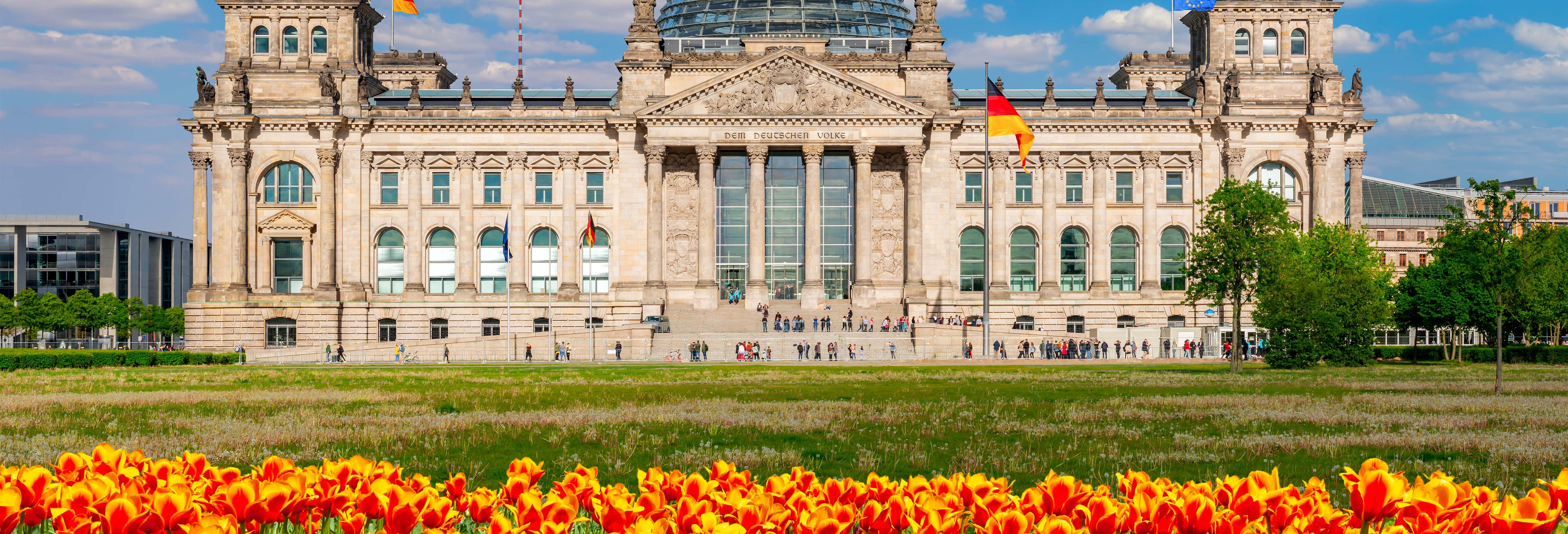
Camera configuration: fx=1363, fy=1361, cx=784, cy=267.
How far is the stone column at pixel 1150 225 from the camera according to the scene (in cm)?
10025

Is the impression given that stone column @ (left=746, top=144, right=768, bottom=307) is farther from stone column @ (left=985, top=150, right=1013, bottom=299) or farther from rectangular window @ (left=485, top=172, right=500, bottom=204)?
rectangular window @ (left=485, top=172, right=500, bottom=204)

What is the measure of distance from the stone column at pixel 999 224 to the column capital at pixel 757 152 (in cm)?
1669

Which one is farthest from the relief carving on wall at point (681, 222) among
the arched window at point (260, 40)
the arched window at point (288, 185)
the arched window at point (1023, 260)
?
the arched window at point (260, 40)

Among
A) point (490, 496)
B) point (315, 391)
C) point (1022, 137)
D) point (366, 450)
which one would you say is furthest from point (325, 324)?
point (490, 496)

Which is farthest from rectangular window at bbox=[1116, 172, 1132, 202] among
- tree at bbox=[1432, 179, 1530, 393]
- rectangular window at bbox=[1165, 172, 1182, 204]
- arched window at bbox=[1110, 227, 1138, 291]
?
tree at bbox=[1432, 179, 1530, 393]

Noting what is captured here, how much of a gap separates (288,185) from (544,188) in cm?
1836

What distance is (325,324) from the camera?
317ft

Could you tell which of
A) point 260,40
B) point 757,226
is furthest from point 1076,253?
point 260,40

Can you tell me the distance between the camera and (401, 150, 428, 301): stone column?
9938 cm

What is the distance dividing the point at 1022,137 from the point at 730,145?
81.0 ft

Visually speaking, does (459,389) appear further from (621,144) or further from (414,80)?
(414,80)

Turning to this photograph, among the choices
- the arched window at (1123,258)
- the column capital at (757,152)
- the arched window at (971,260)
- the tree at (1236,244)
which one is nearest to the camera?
the tree at (1236,244)

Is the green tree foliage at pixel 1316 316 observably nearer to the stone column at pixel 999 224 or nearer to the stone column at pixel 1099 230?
the stone column at pixel 1099 230

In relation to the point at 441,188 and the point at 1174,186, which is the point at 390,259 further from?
the point at 1174,186
